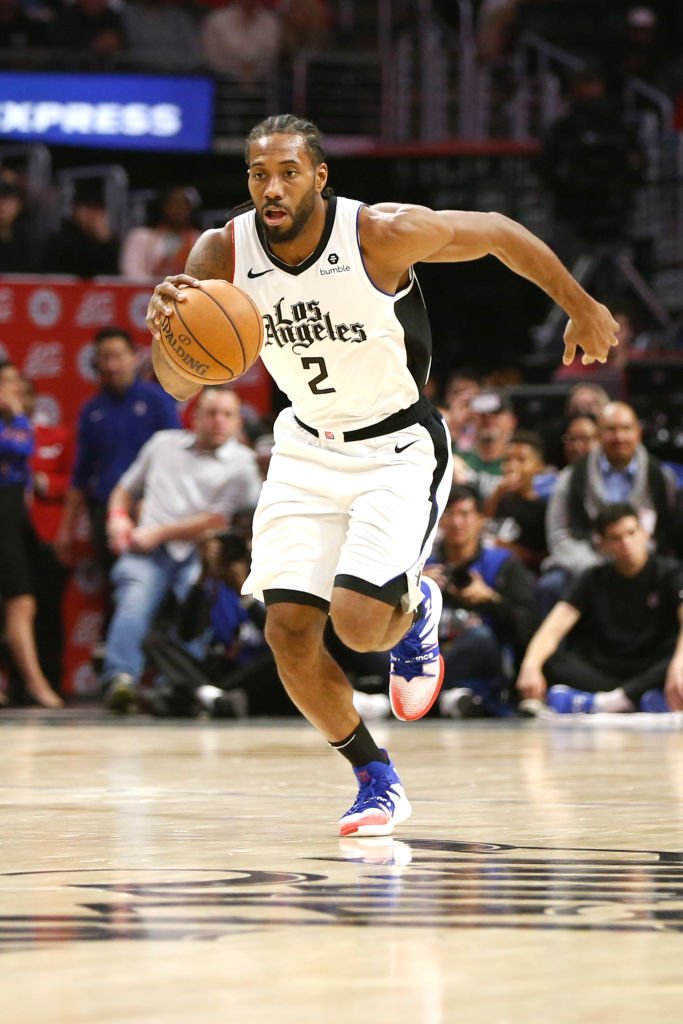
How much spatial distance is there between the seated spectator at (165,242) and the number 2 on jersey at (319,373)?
28.3 ft

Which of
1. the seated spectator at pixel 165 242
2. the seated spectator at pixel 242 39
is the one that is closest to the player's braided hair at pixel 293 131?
the seated spectator at pixel 165 242

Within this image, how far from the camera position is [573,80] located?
1581 centimetres

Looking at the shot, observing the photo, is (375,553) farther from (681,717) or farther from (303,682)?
(681,717)

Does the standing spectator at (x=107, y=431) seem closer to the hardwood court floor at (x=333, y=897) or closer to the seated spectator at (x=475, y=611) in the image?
the seated spectator at (x=475, y=611)

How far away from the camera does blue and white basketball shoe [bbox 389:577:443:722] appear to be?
5.36 metres

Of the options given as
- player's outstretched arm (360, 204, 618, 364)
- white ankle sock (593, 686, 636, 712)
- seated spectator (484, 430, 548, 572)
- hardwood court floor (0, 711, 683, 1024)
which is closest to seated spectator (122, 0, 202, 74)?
seated spectator (484, 430, 548, 572)

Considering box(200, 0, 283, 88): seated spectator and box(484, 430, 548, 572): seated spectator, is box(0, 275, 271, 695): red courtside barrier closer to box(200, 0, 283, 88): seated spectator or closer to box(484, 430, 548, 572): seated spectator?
→ box(484, 430, 548, 572): seated spectator

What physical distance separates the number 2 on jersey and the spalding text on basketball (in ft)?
1.16

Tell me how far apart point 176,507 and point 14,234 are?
414cm

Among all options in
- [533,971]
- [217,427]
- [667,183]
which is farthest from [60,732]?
[667,183]

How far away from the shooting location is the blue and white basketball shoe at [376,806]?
457 centimetres

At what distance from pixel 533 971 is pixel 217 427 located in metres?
7.63

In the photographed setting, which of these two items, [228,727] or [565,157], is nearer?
[228,727]

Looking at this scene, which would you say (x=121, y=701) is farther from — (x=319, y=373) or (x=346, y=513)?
(x=319, y=373)
